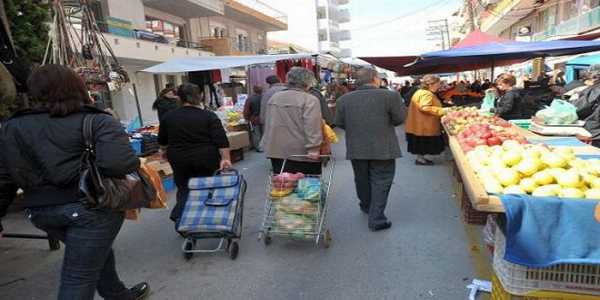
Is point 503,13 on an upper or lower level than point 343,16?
lower

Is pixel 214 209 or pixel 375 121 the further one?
pixel 375 121

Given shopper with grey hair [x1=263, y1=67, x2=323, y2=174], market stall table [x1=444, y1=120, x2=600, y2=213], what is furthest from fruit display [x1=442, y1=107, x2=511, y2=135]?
shopper with grey hair [x1=263, y1=67, x2=323, y2=174]

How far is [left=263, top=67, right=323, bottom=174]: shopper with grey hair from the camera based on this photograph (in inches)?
164

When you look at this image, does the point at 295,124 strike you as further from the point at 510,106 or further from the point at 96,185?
the point at 510,106

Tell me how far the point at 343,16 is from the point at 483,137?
233 feet

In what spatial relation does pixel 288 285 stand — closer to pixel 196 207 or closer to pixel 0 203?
pixel 196 207

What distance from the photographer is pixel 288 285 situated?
3.34m

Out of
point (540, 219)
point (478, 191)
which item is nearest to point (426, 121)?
point (478, 191)

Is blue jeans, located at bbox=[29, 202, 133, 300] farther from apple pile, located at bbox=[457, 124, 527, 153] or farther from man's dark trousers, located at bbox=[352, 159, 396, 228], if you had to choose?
apple pile, located at bbox=[457, 124, 527, 153]

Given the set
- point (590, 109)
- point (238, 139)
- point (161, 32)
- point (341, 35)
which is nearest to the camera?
point (590, 109)

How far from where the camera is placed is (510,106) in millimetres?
6750

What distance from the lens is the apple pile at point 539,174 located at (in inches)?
95.3

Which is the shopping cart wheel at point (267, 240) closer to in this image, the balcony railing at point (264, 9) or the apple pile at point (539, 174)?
the apple pile at point (539, 174)

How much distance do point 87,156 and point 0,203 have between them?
0.60 m
